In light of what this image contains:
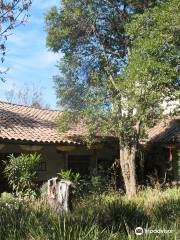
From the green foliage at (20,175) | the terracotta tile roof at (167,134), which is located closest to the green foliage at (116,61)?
the green foliage at (20,175)

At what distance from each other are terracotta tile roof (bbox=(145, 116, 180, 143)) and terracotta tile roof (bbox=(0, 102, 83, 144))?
4278 millimetres

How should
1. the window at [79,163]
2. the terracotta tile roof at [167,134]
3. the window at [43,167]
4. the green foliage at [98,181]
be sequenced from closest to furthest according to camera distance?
1. the green foliage at [98,181]
2. the window at [43,167]
3. the window at [79,163]
4. the terracotta tile roof at [167,134]

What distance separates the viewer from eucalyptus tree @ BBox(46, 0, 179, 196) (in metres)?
16.3

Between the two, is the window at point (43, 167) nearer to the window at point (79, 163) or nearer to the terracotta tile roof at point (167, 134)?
the window at point (79, 163)

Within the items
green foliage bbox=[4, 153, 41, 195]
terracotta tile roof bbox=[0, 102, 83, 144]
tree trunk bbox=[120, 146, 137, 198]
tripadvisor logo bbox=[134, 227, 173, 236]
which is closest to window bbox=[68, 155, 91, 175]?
terracotta tile roof bbox=[0, 102, 83, 144]

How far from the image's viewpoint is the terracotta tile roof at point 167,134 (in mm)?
22828

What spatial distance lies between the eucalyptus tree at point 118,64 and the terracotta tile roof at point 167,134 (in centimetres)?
434

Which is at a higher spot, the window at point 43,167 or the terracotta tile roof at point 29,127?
the terracotta tile roof at point 29,127

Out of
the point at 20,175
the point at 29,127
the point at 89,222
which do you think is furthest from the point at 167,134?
the point at 89,222

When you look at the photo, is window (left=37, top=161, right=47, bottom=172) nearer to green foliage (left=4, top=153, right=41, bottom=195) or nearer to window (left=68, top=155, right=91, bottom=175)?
window (left=68, top=155, right=91, bottom=175)

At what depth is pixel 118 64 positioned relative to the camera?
800 inches

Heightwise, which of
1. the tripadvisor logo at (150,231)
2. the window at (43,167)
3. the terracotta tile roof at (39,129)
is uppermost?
the terracotta tile roof at (39,129)

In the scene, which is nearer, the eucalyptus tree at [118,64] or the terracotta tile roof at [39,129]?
the eucalyptus tree at [118,64]

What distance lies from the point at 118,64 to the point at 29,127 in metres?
4.83
